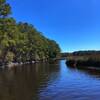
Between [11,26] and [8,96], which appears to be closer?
[8,96]

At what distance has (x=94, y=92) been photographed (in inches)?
925

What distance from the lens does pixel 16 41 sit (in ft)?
263

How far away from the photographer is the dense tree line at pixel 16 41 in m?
60.6

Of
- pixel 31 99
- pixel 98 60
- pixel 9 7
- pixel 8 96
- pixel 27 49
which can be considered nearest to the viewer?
pixel 31 99

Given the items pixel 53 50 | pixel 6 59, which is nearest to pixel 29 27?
pixel 6 59

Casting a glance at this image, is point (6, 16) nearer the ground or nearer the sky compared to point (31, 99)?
nearer the sky

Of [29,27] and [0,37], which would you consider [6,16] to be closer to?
[0,37]

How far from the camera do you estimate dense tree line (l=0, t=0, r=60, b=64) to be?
60.6 meters

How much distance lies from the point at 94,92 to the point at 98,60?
105ft

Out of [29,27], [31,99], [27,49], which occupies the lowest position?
[31,99]

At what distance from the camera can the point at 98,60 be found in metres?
55.1

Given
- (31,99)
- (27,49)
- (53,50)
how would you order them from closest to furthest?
(31,99) < (27,49) < (53,50)

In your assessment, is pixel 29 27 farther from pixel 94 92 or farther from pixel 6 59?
pixel 94 92

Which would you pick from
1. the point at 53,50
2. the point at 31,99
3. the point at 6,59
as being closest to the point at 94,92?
the point at 31,99
